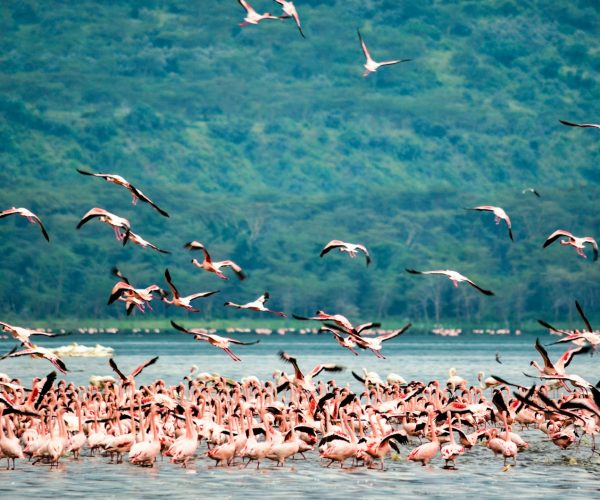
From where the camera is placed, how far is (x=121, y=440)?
96.1ft

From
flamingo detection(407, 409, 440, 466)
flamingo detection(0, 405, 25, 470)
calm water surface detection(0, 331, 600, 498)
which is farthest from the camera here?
flamingo detection(407, 409, 440, 466)

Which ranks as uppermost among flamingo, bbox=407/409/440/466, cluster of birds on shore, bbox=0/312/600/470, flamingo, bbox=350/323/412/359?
flamingo, bbox=350/323/412/359

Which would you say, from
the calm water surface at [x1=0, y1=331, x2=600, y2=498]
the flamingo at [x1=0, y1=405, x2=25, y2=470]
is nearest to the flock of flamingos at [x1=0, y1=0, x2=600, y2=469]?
the flamingo at [x1=0, y1=405, x2=25, y2=470]

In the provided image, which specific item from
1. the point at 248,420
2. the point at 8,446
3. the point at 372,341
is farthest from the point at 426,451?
the point at 8,446

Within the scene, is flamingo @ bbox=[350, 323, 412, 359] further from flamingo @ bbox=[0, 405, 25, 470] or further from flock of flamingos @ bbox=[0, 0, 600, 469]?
flamingo @ bbox=[0, 405, 25, 470]

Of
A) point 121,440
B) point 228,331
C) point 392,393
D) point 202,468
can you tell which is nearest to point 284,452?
point 202,468

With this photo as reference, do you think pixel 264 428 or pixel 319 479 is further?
pixel 264 428

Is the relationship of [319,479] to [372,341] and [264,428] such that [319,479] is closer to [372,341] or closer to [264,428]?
[372,341]

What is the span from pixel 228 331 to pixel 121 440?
555 feet

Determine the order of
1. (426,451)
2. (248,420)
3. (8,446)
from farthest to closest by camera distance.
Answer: (248,420), (426,451), (8,446)

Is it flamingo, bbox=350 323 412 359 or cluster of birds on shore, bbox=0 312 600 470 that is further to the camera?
cluster of birds on shore, bbox=0 312 600 470

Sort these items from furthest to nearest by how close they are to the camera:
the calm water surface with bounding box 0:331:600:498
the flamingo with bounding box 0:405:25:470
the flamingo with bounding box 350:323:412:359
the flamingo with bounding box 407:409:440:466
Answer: the flamingo with bounding box 407:409:440:466 → the flamingo with bounding box 0:405:25:470 → the flamingo with bounding box 350:323:412:359 → the calm water surface with bounding box 0:331:600:498

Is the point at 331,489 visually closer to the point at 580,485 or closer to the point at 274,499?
the point at 274,499

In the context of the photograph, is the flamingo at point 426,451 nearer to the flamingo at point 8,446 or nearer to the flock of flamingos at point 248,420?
the flock of flamingos at point 248,420
